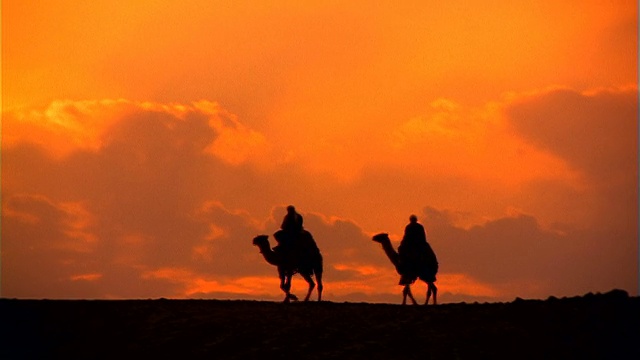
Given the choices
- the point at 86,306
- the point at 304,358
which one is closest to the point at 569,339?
the point at 304,358

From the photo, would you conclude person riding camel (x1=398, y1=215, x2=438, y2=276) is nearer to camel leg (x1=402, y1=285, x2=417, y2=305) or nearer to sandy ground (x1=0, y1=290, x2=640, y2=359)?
camel leg (x1=402, y1=285, x2=417, y2=305)

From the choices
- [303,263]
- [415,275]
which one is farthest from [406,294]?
[303,263]

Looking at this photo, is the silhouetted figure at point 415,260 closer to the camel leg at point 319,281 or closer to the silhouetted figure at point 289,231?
the camel leg at point 319,281

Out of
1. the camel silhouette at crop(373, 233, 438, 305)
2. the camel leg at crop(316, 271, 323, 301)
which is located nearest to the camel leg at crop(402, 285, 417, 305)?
the camel silhouette at crop(373, 233, 438, 305)

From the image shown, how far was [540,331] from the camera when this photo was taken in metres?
33.9

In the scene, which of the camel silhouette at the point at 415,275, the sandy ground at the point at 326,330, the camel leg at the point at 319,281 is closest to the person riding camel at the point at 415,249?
the camel silhouette at the point at 415,275

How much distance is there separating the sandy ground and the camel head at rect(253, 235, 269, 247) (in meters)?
3.77

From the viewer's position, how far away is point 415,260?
40.5m

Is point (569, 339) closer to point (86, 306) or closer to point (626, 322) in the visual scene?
point (626, 322)

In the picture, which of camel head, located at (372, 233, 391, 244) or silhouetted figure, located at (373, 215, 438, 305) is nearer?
silhouetted figure, located at (373, 215, 438, 305)

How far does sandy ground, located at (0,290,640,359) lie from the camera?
32.8 meters

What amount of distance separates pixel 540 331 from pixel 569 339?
800 mm

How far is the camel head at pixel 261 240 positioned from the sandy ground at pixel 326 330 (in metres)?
3.77

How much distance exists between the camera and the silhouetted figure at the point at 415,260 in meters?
40.4
